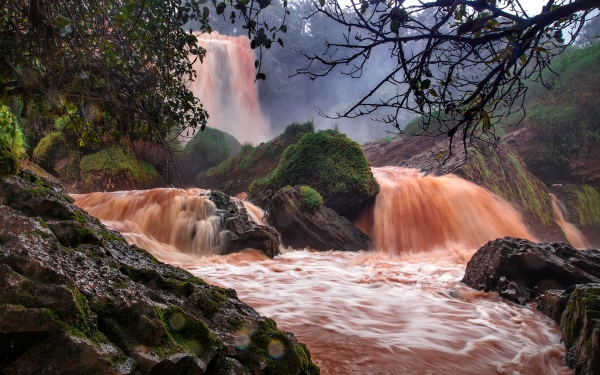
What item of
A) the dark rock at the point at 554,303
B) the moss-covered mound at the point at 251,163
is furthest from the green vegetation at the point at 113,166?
the dark rock at the point at 554,303

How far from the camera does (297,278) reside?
20.7ft

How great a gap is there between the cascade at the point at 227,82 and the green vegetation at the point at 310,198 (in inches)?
686

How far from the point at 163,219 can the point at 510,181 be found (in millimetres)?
12516

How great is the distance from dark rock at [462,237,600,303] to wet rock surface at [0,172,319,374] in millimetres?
4276

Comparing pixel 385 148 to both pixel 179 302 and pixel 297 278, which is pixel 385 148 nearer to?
pixel 297 278

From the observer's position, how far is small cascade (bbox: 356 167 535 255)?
1041 cm

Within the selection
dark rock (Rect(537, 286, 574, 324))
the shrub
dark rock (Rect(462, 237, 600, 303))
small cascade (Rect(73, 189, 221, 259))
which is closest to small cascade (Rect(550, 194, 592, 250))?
the shrub

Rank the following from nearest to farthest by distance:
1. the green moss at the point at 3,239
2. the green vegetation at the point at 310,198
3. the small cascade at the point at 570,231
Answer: the green moss at the point at 3,239
the green vegetation at the point at 310,198
the small cascade at the point at 570,231

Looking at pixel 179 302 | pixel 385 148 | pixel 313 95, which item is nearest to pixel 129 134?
pixel 179 302

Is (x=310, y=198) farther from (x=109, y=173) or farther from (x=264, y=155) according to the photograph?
(x=109, y=173)

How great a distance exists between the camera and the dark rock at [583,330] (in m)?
2.46

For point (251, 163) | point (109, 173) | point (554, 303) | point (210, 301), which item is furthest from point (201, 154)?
point (210, 301)

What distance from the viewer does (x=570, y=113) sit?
17875mm

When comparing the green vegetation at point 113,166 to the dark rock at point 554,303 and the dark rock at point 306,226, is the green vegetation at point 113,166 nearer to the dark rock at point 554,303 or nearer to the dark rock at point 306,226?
the dark rock at point 306,226
